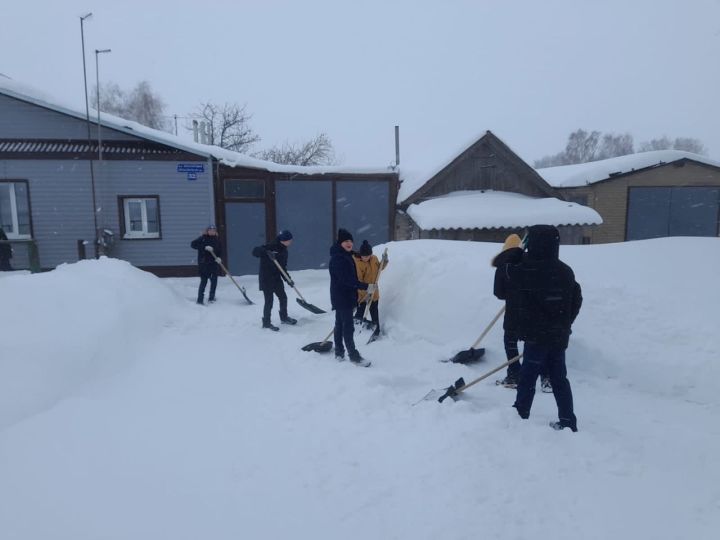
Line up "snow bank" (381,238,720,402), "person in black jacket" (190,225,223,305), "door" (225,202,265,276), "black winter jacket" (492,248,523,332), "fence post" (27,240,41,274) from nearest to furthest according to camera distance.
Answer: "black winter jacket" (492,248,523,332) → "snow bank" (381,238,720,402) → "person in black jacket" (190,225,223,305) → "fence post" (27,240,41,274) → "door" (225,202,265,276)

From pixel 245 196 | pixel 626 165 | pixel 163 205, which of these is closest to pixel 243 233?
pixel 245 196

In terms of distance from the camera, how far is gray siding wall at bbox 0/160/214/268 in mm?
11531

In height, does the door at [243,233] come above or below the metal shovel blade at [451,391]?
above

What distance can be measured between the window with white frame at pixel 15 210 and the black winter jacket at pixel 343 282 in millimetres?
10267

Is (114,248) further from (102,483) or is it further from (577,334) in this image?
(577,334)

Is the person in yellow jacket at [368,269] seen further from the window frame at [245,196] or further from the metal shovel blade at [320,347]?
the window frame at [245,196]

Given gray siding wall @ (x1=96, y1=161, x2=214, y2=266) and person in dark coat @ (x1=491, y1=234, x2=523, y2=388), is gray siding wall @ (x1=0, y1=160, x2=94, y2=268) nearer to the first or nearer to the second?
gray siding wall @ (x1=96, y1=161, x2=214, y2=266)

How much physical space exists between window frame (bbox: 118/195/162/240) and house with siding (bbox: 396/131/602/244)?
24.1ft

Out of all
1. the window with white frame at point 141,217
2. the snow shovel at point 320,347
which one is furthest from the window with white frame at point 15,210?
the snow shovel at point 320,347

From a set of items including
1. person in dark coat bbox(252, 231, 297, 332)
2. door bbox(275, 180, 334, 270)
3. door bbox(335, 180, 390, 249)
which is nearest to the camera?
person in dark coat bbox(252, 231, 297, 332)

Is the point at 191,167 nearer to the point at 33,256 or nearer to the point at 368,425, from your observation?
the point at 33,256

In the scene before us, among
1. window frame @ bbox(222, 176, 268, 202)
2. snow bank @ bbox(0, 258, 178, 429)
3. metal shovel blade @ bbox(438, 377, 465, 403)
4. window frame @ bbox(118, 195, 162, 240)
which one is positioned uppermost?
window frame @ bbox(222, 176, 268, 202)

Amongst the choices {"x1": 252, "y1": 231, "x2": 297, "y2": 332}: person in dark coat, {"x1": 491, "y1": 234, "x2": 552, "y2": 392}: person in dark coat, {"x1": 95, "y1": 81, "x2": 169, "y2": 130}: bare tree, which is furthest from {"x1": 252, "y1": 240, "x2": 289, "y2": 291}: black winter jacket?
{"x1": 95, "y1": 81, "x2": 169, "y2": 130}: bare tree

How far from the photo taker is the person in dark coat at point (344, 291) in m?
5.48
